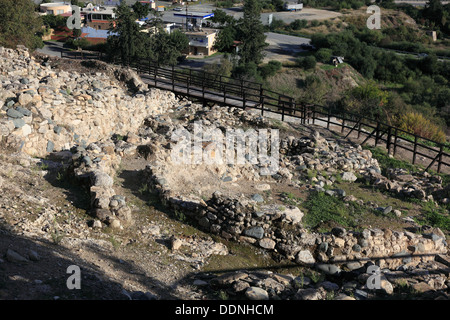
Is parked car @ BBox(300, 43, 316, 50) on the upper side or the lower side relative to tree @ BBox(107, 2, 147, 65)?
lower

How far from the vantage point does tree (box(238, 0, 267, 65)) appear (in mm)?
48956

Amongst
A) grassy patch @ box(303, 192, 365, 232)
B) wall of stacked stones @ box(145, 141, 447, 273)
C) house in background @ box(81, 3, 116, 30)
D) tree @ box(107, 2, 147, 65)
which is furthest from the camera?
house in background @ box(81, 3, 116, 30)

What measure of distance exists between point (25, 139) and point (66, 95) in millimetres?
2939

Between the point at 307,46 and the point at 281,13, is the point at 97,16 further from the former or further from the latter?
the point at 281,13

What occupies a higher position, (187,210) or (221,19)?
(221,19)

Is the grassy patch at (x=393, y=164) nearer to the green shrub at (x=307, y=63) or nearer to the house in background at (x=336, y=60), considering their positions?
the green shrub at (x=307, y=63)

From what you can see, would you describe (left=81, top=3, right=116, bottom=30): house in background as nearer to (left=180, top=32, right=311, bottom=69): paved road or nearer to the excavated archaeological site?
(left=180, top=32, right=311, bottom=69): paved road

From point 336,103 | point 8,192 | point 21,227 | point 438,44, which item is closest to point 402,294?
point 21,227

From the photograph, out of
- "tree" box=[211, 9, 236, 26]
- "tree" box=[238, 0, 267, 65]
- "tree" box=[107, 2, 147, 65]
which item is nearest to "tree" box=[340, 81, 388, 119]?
"tree" box=[238, 0, 267, 65]

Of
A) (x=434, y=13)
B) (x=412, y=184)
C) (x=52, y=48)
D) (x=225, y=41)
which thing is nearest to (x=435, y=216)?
(x=412, y=184)

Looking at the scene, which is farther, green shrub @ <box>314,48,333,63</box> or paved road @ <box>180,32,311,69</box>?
green shrub @ <box>314,48,333,63</box>

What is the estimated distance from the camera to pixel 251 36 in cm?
4903

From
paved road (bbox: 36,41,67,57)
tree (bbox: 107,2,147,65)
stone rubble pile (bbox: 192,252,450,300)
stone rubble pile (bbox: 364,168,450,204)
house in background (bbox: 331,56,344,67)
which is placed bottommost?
house in background (bbox: 331,56,344,67)

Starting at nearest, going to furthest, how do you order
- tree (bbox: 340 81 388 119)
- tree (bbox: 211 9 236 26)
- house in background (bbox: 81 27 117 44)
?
tree (bbox: 340 81 388 119)
house in background (bbox: 81 27 117 44)
tree (bbox: 211 9 236 26)
